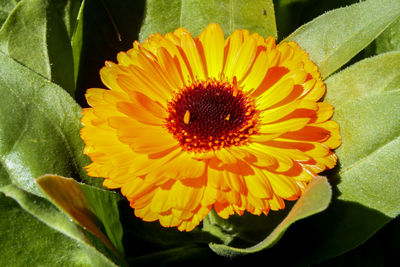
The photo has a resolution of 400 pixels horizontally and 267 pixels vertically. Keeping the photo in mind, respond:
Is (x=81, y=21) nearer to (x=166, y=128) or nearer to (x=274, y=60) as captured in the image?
(x=166, y=128)

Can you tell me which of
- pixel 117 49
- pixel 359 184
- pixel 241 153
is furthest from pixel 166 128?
pixel 359 184

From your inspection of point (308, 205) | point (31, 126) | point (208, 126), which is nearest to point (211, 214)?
point (208, 126)

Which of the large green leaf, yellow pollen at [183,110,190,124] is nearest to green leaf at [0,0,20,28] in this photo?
yellow pollen at [183,110,190,124]

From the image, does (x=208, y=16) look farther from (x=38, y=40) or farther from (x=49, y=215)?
(x=49, y=215)

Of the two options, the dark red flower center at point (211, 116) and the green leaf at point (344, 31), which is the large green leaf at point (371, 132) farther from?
the dark red flower center at point (211, 116)


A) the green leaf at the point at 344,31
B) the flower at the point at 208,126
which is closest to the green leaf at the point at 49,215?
the flower at the point at 208,126

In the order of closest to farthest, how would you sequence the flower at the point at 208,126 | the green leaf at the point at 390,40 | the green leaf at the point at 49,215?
the green leaf at the point at 49,215 → the flower at the point at 208,126 → the green leaf at the point at 390,40
